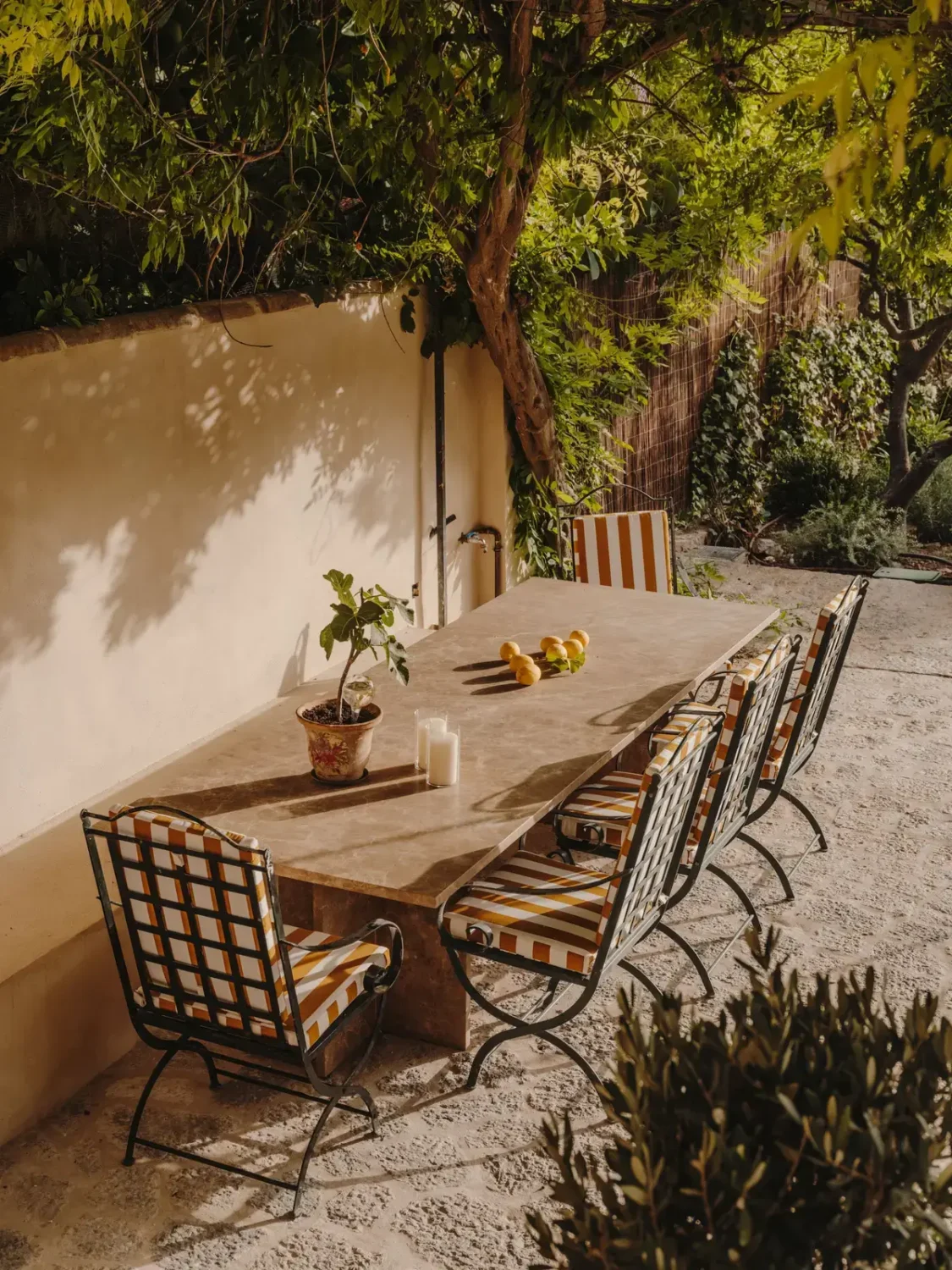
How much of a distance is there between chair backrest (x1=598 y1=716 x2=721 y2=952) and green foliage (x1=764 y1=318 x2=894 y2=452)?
7.19 m

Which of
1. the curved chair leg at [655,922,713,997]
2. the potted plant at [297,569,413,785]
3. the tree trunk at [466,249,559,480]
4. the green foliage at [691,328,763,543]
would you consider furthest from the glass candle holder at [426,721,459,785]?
the green foliage at [691,328,763,543]

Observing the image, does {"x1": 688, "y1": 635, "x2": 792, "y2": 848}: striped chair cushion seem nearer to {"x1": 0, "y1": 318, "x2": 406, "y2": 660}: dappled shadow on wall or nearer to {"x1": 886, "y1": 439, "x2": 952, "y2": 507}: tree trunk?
{"x1": 0, "y1": 318, "x2": 406, "y2": 660}: dappled shadow on wall

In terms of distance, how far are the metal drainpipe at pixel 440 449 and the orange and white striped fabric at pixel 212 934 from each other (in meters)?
3.67

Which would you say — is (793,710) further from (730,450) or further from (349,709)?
(730,450)

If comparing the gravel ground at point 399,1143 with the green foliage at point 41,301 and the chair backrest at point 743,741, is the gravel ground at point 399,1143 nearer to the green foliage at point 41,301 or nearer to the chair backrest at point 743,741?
the chair backrest at point 743,741

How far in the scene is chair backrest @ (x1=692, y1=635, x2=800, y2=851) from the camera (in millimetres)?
4176

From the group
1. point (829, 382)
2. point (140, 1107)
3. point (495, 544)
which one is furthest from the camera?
point (829, 382)

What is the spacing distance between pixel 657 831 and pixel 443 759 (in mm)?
703

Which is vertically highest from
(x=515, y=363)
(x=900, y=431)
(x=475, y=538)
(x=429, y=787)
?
(x=515, y=363)

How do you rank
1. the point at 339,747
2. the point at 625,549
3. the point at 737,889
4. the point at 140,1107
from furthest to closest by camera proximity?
the point at 625,549, the point at 737,889, the point at 339,747, the point at 140,1107

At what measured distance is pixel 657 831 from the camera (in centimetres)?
367

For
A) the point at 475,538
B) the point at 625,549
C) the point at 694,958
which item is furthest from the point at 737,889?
the point at 475,538

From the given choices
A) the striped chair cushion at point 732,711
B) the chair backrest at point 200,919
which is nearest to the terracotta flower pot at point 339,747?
the chair backrest at point 200,919

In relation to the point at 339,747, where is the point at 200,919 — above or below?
below
